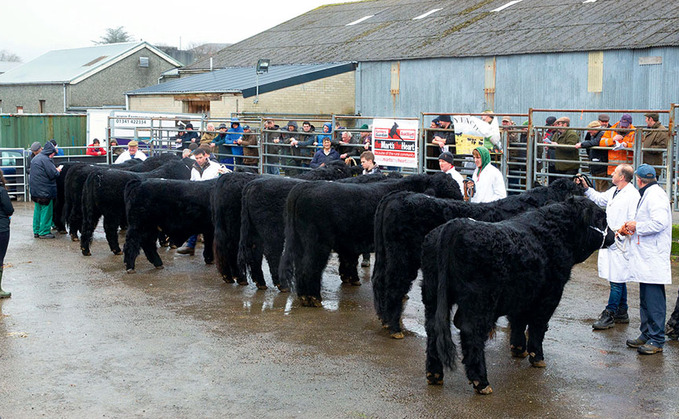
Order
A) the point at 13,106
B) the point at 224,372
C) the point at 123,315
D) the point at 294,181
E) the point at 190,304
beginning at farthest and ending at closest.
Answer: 1. the point at 13,106
2. the point at 294,181
3. the point at 190,304
4. the point at 123,315
5. the point at 224,372

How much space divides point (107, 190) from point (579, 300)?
7.66m

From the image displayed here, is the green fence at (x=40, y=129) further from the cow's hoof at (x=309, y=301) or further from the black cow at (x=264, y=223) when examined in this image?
the cow's hoof at (x=309, y=301)

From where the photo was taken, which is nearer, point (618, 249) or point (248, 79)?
point (618, 249)

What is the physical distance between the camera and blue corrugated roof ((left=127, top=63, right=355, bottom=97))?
2798 cm

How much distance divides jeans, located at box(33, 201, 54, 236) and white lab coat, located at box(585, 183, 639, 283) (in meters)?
10.8

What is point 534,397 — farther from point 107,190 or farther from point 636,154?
point 107,190

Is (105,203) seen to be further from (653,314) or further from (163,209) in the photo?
(653,314)

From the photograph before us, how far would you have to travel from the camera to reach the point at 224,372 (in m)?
6.50

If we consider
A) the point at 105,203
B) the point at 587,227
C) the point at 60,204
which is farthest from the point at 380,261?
the point at 60,204

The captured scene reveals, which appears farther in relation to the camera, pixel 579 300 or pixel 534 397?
pixel 579 300

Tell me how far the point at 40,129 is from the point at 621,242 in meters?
24.5

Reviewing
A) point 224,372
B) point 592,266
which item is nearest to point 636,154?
point 592,266

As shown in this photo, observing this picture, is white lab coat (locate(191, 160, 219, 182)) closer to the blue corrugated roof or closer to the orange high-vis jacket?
the orange high-vis jacket

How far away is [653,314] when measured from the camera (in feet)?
23.1
